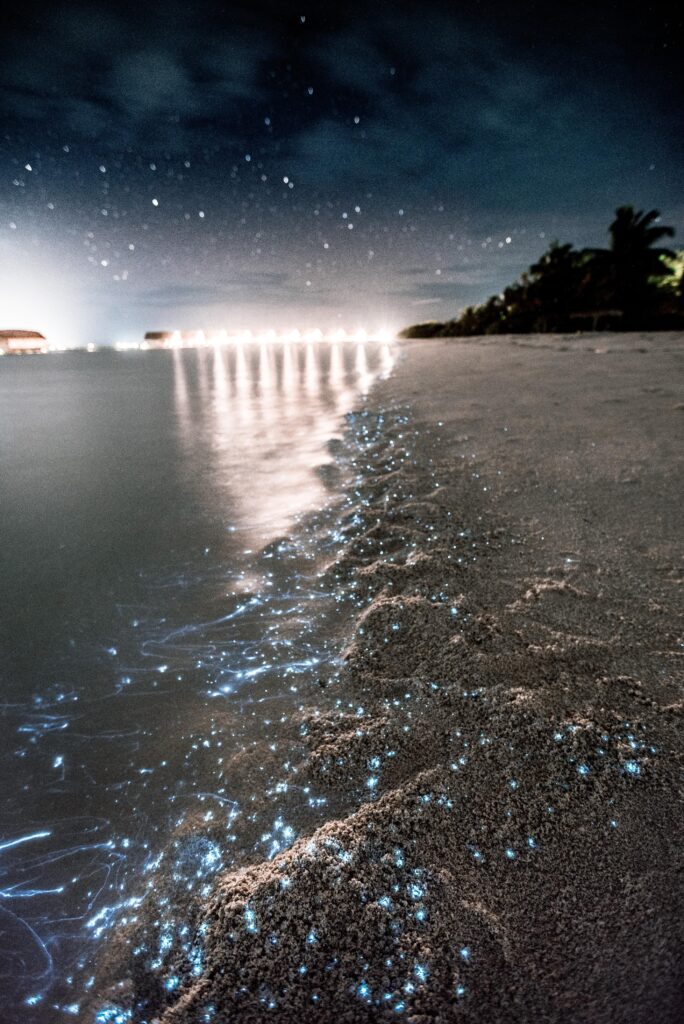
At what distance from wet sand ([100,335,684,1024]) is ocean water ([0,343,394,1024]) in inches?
5.9

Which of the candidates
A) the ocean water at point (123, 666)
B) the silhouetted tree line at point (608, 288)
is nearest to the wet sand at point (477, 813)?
the ocean water at point (123, 666)

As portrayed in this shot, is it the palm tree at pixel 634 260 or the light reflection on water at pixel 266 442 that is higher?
the palm tree at pixel 634 260

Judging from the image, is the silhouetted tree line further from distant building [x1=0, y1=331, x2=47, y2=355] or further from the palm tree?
distant building [x1=0, y1=331, x2=47, y2=355]

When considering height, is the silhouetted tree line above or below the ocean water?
above

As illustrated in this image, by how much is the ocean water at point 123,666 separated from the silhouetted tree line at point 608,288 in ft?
90.8

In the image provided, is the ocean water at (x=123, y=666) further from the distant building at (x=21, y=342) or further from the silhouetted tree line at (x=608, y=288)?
the distant building at (x=21, y=342)

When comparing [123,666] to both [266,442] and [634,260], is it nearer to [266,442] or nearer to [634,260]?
[266,442]

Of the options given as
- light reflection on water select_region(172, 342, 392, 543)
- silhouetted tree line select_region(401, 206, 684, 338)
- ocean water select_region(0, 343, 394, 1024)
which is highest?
silhouetted tree line select_region(401, 206, 684, 338)

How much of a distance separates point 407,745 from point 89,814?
892 mm

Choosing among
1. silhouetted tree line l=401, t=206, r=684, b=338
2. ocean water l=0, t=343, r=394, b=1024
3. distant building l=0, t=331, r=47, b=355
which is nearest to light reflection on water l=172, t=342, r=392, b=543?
ocean water l=0, t=343, r=394, b=1024

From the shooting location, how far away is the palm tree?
86.5 ft

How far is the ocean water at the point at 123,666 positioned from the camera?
3.70ft

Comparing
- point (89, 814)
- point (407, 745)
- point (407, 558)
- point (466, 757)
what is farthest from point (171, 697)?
point (407, 558)

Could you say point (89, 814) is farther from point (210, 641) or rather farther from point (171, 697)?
point (210, 641)
